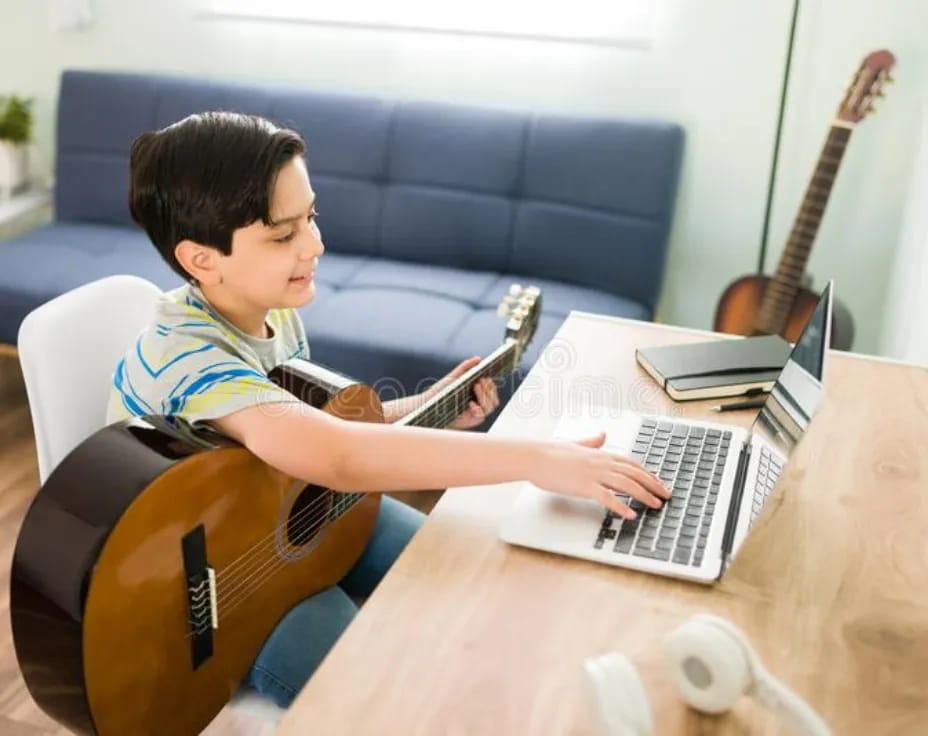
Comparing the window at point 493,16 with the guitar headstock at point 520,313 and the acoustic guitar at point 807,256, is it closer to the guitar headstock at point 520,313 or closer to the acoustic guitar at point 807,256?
the acoustic guitar at point 807,256

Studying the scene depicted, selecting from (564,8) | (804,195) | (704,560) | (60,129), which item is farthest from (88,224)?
(704,560)

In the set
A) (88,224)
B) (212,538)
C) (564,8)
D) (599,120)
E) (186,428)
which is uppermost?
(564,8)

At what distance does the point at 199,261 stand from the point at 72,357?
21 cm

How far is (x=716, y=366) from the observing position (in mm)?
1464

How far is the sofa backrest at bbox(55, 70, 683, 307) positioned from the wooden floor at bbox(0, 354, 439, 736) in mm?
663

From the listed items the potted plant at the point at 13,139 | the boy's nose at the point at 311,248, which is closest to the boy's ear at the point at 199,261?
the boy's nose at the point at 311,248

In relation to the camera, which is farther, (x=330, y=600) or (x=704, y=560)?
(x=330, y=600)

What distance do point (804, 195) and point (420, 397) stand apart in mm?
1412

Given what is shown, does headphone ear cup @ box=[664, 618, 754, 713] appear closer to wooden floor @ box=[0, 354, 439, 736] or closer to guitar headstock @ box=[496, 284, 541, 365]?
wooden floor @ box=[0, 354, 439, 736]

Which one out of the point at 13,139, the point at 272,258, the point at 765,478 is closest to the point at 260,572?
the point at 272,258

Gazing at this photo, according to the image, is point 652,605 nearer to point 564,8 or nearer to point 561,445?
point 561,445

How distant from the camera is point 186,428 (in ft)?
3.72

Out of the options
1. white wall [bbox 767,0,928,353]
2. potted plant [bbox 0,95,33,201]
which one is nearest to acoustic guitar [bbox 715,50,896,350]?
white wall [bbox 767,0,928,353]

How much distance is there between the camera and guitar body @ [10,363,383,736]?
1.02 metres
